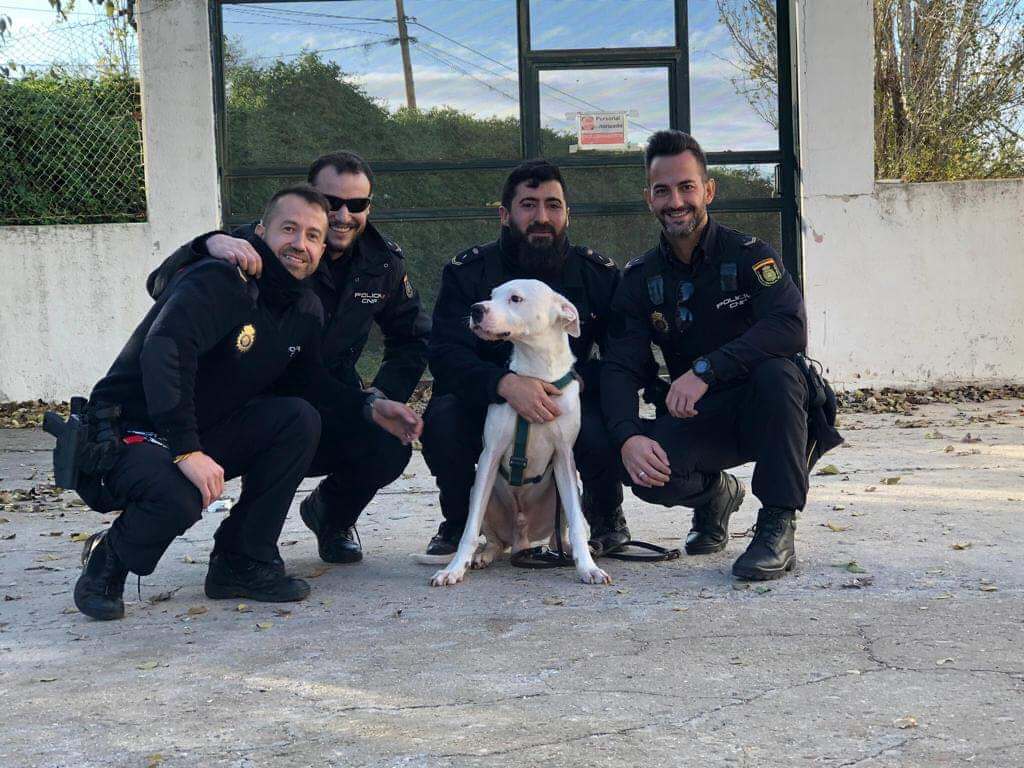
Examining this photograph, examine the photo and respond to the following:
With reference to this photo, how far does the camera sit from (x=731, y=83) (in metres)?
9.94

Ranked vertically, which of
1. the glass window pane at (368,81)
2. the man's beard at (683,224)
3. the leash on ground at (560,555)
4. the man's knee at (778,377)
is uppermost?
the glass window pane at (368,81)

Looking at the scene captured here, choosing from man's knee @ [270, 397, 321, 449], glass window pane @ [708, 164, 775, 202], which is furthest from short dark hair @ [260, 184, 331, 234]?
glass window pane @ [708, 164, 775, 202]

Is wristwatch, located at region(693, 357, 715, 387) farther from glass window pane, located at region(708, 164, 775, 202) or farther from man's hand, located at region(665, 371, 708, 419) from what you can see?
glass window pane, located at region(708, 164, 775, 202)

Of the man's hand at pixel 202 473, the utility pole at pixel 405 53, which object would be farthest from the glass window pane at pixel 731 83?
the man's hand at pixel 202 473

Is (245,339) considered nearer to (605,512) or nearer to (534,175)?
(534,175)

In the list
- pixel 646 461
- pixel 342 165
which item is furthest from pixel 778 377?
pixel 342 165

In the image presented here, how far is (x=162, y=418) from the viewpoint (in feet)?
13.0

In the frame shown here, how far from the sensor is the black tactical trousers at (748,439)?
4492 mm

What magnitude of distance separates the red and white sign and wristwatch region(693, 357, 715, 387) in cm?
561

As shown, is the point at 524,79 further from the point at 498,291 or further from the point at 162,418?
the point at 162,418

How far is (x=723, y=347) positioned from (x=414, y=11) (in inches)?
255

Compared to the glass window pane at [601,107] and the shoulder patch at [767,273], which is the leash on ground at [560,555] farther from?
the glass window pane at [601,107]

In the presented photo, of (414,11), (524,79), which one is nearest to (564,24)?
(524,79)

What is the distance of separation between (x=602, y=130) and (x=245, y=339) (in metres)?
6.15
